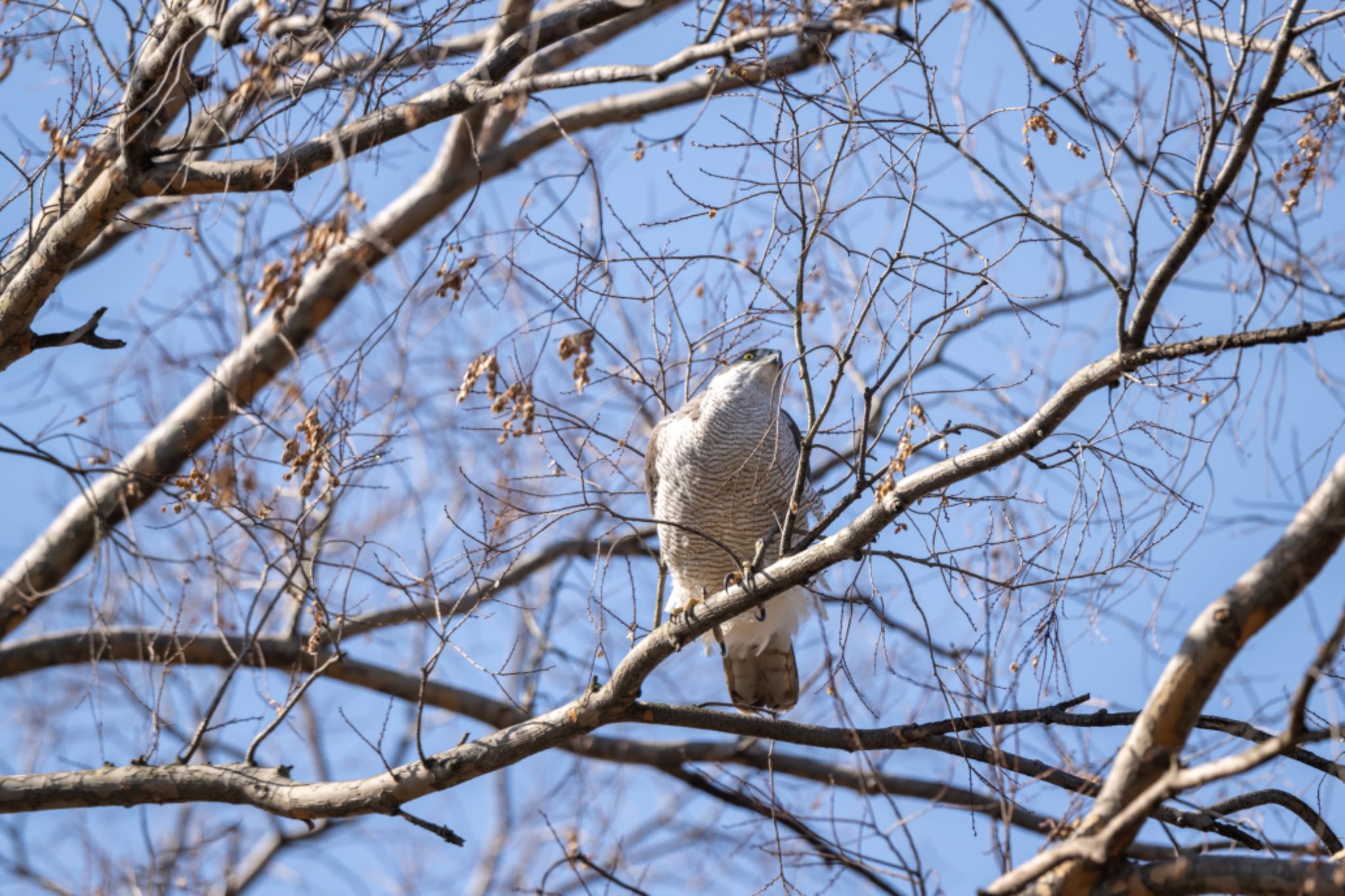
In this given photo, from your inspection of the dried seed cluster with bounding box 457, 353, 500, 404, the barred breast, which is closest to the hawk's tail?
the barred breast

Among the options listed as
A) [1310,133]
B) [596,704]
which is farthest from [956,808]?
[1310,133]

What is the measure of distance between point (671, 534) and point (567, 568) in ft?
6.69

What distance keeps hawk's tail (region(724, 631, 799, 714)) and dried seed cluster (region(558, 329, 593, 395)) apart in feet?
7.30

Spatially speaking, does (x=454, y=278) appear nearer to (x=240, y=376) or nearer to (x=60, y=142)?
(x=60, y=142)

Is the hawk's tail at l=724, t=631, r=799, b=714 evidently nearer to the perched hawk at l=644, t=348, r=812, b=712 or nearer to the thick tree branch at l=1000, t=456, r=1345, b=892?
the perched hawk at l=644, t=348, r=812, b=712

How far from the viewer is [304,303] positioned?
25.5 ft

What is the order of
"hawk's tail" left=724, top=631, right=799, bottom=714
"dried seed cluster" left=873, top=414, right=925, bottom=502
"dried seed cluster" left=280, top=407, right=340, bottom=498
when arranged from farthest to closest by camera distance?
"hawk's tail" left=724, top=631, right=799, bottom=714
"dried seed cluster" left=280, top=407, right=340, bottom=498
"dried seed cluster" left=873, top=414, right=925, bottom=502

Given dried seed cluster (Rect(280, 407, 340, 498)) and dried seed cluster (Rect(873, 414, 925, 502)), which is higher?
dried seed cluster (Rect(280, 407, 340, 498))

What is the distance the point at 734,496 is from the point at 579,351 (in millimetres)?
1476

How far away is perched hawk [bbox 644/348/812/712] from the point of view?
5496 mm

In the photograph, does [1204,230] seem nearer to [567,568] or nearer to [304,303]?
[567,568]

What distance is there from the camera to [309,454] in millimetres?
3801

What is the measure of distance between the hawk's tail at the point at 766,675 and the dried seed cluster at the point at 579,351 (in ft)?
7.30

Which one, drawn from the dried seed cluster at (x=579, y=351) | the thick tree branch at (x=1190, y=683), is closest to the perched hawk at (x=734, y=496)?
the dried seed cluster at (x=579, y=351)
